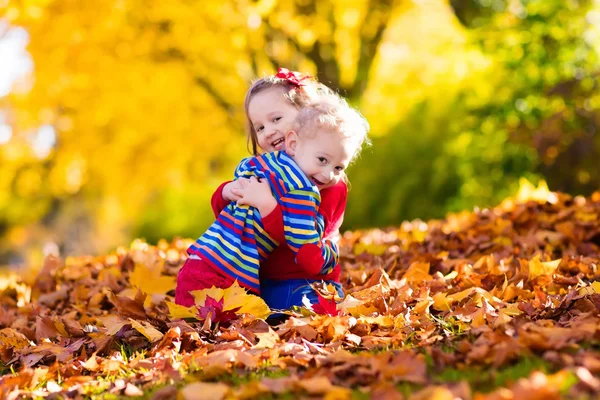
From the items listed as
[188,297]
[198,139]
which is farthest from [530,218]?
[198,139]

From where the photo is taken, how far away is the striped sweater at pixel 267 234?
3.01 m

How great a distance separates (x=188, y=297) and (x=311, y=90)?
1.12 m

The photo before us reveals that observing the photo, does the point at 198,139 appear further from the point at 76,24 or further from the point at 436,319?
the point at 436,319

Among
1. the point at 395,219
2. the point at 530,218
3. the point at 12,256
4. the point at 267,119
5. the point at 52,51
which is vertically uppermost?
the point at 52,51

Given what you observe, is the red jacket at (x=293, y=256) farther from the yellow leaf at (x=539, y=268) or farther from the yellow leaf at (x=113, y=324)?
the yellow leaf at (x=539, y=268)

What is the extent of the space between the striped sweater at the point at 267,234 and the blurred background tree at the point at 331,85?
16.4ft

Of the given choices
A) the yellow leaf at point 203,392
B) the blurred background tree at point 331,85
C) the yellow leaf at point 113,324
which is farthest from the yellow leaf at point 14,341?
the blurred background tree at point 331,85

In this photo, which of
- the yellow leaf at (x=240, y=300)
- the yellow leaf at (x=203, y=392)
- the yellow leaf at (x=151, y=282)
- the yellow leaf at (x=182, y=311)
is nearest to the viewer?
the yellow leaf at (x=203, y=392)

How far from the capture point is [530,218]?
4898 millimetres

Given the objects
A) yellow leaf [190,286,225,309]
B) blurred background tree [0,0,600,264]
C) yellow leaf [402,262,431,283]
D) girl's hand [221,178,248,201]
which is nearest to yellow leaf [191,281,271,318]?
yellow leaf [190,286,225,309]

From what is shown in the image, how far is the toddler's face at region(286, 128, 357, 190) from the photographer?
3016 millimetres

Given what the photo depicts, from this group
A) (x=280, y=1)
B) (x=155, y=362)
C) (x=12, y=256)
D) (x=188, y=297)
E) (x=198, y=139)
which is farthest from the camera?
(x=12, y=256)

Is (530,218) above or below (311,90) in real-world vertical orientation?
below

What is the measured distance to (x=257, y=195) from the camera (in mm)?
3072
